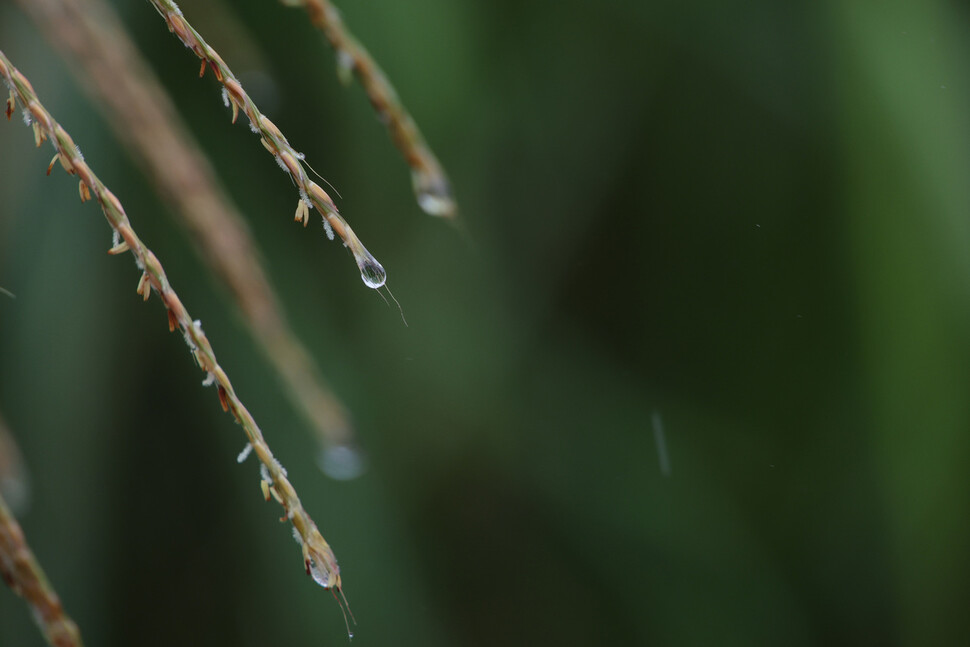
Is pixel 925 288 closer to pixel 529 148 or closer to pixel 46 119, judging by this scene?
pixel 529 148

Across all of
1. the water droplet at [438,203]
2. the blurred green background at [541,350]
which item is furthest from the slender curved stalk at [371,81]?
the blurred green background at [541,350]

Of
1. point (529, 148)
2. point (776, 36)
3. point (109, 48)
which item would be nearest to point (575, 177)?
point (529, 148)

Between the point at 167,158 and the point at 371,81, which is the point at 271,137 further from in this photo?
the point at 167,158

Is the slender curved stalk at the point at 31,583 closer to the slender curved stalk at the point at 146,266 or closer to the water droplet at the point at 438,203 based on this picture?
the slender curved stalk at the point at 146,266

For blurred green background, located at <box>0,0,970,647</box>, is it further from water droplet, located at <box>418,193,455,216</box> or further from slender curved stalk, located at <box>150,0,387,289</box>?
slender curved stalk, located at <box>150,0,387,289</box>

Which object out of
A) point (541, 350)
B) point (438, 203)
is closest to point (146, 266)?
point (438, 203)
